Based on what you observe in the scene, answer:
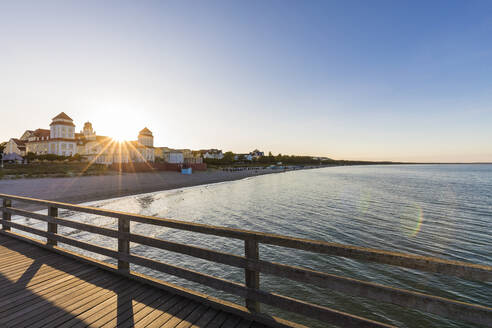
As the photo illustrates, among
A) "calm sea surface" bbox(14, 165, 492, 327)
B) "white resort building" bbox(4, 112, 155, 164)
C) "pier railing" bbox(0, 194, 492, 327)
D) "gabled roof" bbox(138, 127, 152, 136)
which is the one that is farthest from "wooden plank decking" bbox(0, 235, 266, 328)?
"gabled roof" bbox(138, 127, 152, 136)

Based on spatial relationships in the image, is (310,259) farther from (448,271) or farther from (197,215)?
(197,215)

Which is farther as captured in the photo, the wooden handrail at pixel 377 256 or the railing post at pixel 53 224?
the railing post at pixel 53 224

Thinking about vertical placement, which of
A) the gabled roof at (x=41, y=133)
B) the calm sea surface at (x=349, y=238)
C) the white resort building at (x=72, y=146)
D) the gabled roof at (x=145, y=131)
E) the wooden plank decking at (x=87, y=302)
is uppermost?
the gabled roof at (x=145, y=131)

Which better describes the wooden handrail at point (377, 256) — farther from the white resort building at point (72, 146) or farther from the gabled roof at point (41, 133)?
the gabled roof at point (41, 133)

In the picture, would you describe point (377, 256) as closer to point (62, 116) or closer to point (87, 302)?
point (87, 302)

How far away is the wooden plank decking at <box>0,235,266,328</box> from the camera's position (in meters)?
3.42

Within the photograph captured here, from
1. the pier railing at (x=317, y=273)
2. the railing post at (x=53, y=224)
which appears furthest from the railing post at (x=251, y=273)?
the railing post at (x=53, y=224)

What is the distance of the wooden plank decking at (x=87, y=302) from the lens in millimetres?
3416

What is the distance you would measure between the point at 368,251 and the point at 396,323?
543 centimetres

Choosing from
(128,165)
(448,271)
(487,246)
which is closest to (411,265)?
(448,271)

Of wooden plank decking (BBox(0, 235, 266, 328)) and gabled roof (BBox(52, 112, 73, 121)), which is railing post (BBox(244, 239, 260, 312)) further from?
gabled roof (BBox(52, 112, 73, 121))

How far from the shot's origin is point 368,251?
2754 millimetres

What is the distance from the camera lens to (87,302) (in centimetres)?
390

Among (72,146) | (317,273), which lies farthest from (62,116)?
(317,273)
